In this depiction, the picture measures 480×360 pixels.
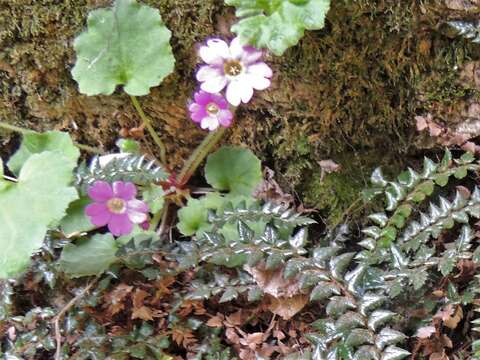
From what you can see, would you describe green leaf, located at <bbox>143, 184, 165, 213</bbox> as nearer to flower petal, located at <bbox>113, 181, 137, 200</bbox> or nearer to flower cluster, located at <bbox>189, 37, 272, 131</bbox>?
flower petal, located at <bbox>113, 181, 137, 200</bbox>

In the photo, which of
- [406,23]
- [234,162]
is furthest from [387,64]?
[234,162]

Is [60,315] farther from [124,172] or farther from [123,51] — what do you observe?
[123,51]

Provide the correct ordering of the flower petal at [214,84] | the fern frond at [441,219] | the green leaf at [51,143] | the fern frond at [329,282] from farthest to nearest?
the green leaf at [51,143], the flower petal at [214,84], the fern frond at [441,219], the fern frond at [329,282]

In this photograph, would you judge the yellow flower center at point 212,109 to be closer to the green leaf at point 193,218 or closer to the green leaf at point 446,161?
the green leaf at point 193,218

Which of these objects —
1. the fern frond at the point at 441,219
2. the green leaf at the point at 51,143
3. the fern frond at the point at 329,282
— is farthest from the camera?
the green leaf at the point at 51,143

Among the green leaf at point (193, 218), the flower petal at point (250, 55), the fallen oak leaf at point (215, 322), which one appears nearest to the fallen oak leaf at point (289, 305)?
the fallen oak leaf at point (215, 322)

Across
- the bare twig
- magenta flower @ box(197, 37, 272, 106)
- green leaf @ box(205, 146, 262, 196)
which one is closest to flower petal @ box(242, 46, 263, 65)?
magenta flower @ box(197, 37, 272, 106)
